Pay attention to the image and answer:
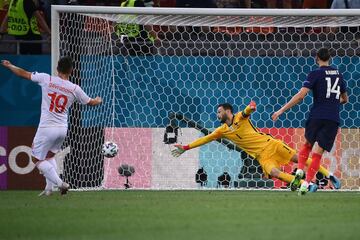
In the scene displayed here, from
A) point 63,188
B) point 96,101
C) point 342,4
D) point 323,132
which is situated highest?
point 342,4

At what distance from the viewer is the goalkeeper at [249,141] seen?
53.5ft

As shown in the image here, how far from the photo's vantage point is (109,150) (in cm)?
1691

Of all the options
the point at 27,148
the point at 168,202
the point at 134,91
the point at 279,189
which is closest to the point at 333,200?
the point at 168,202

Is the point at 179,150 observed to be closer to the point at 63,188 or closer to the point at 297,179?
the point at 63,188

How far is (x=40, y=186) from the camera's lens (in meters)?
17.6

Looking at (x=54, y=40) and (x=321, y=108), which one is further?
(x=54, y=40)

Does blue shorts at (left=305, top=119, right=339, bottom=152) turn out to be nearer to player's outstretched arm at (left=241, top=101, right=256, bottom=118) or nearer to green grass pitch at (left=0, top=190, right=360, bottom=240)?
green grass pitch at (left=0, top=190, right=360, bottom=240)

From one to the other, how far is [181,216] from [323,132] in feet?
13.5

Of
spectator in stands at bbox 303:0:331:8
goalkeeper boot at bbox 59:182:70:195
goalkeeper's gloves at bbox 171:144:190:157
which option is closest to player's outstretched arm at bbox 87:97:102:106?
goalkeeper boot at bbox 59:182:70:195

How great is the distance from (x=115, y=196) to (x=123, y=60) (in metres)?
3.49

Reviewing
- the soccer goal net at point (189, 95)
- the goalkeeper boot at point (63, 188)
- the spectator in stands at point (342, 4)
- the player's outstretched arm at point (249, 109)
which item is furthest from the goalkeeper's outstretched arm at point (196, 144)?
the spectator in stands at point (342, 4)

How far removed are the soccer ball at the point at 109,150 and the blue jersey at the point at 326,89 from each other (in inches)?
145

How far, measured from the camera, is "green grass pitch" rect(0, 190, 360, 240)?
9.20 meters

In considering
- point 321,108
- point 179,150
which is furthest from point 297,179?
point 179,150
